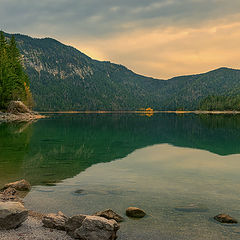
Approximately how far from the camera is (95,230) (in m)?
10.1

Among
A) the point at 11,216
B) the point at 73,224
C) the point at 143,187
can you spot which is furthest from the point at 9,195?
the point at 143,187

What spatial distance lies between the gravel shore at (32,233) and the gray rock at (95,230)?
68cm

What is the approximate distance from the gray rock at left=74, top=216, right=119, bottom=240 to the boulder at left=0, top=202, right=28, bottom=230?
257 centimetres

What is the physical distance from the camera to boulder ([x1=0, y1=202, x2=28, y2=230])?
10.7m

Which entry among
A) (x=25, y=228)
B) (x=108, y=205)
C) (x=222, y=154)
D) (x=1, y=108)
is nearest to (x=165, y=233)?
(x=108, y=205)

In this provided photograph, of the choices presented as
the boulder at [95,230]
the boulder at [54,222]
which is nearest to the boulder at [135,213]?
the boulder at [95,230]

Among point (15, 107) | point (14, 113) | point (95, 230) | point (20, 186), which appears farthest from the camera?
point (14, 113)

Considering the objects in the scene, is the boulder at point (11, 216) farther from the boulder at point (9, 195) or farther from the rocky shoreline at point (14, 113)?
the rocky shoreline at point (14, 113)

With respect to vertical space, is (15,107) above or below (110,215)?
above

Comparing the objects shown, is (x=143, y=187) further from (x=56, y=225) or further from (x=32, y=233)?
(x=32, y=233)

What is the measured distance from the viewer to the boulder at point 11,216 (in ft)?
35.1

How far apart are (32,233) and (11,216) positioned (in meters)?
1.13

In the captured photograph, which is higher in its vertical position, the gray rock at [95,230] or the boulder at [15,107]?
the boulder at [15,107]

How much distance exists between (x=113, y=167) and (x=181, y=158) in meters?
9.56
